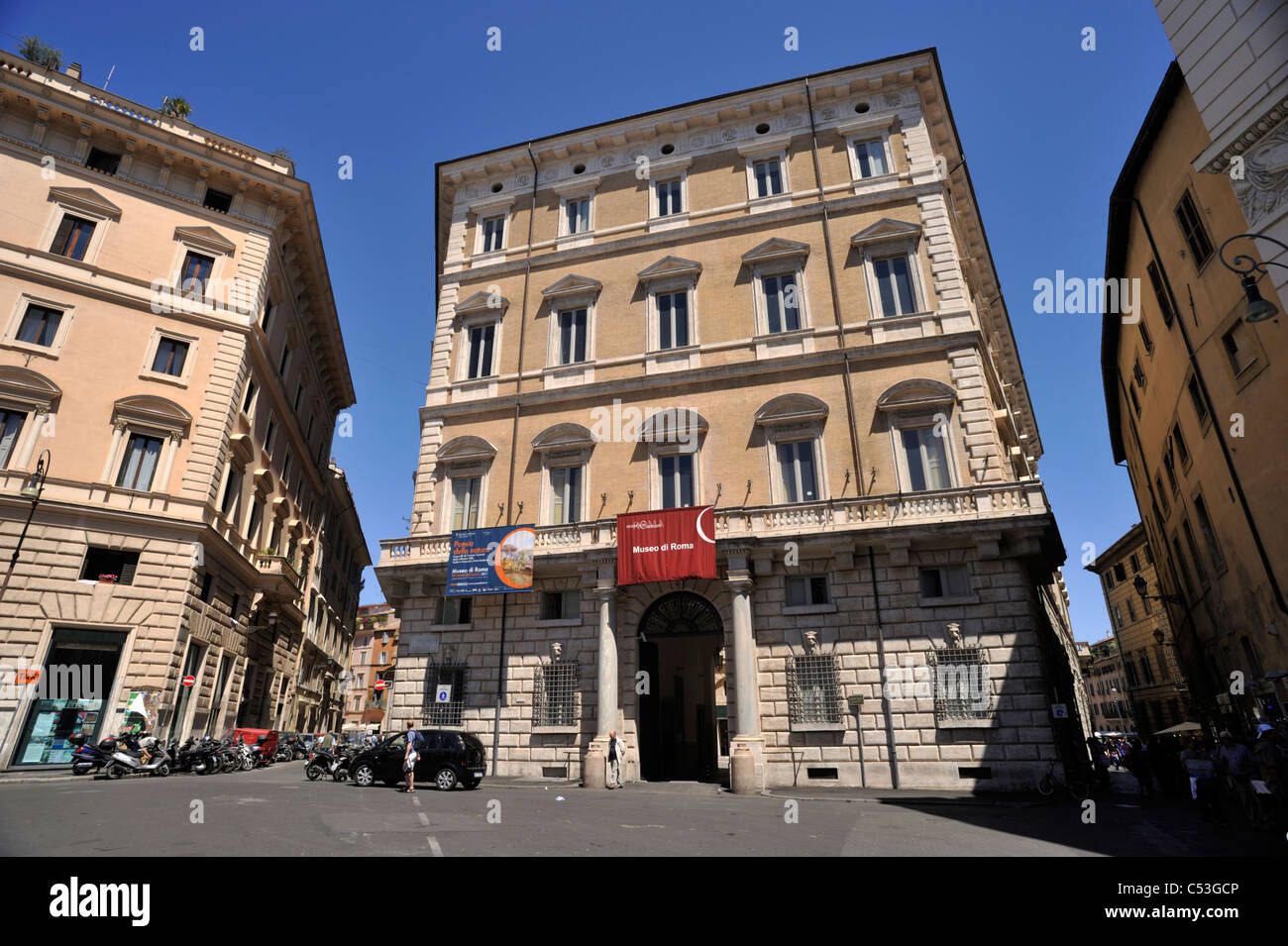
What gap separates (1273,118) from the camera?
12.8 meters

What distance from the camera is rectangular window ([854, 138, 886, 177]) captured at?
24.5 metres

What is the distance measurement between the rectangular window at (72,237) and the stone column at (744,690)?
25034 millimetres

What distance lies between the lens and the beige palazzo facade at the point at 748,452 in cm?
1814

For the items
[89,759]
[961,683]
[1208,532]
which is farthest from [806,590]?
[89,759]

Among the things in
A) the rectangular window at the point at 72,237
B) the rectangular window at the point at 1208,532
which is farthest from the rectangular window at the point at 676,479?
the rectangular window at the point at 72,237

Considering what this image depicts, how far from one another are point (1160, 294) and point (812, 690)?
1768 centimetres

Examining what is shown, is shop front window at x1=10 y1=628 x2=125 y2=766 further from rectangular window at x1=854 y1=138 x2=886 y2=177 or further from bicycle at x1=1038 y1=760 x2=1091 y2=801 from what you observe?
rectangular window at x1=854 y1=138 x2=886 y2=177

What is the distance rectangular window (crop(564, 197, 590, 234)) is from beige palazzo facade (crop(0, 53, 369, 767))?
11.9 meters

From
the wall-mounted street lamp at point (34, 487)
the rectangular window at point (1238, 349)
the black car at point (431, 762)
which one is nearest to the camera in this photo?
the black car at point (431, 762)

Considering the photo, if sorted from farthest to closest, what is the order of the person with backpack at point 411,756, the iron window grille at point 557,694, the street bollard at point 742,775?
the iron window grille at point 557,694, the street bollard at point 742,775, the person with backpack at point 411,756

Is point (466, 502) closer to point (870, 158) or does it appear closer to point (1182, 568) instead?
point (870, 158)

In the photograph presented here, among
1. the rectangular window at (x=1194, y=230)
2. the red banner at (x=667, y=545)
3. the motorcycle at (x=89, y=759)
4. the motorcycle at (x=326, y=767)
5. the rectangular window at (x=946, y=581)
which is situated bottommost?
the motorcycle at (x=326, y=767)

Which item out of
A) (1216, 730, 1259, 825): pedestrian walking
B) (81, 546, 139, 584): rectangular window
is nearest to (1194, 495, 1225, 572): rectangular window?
(1216, 730, 1259, 825): pedestrian walking

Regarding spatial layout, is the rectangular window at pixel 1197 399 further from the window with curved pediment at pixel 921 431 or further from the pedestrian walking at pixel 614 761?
the pedestrian walking at pixel 614 761
